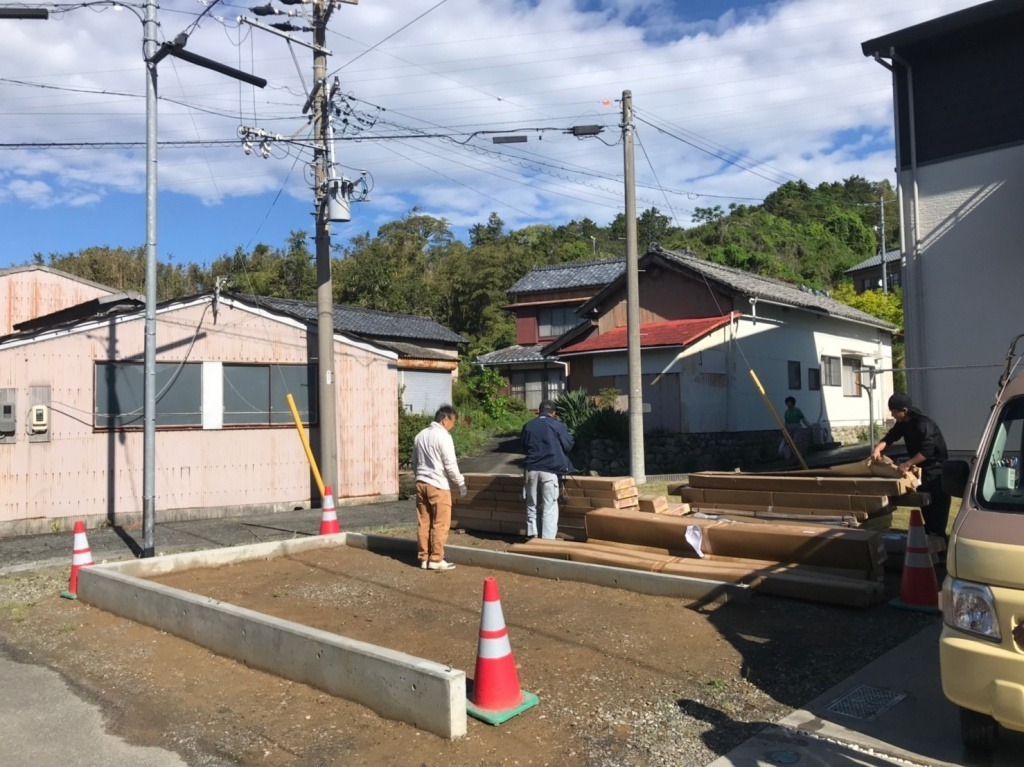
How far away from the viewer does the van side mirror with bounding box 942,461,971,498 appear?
15.8 feet

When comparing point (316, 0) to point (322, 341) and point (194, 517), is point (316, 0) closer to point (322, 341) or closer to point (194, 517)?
point (322, 341)

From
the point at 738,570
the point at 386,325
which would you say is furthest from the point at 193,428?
the point at 386,325

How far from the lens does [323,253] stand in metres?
14.9

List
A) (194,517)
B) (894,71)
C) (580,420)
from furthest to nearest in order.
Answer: (580,420)
(894,71)
(194,517)

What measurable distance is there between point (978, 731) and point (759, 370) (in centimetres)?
2005

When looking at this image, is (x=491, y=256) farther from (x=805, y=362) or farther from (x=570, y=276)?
(x=805, y=362)

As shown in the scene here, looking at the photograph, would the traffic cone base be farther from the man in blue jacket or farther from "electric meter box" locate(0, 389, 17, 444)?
"electric meter box" locate(0, 389, 17, 444)

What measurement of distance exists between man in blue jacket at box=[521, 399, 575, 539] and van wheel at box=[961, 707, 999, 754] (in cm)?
608

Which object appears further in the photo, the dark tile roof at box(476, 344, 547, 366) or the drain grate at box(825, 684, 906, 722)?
the dark tile roof at box(476, 344, 547, 366)

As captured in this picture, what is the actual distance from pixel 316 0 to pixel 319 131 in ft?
7.32

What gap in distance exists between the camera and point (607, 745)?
14.7ft

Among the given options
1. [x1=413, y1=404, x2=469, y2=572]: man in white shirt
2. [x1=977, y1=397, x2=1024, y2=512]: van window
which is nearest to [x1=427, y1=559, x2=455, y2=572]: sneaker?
[x1=413, y1=404, x2=469, y2=572]: man in white shirt

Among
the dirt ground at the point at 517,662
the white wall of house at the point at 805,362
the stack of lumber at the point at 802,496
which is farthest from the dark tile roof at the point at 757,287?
Result: the dirt ground at the point at 517,662

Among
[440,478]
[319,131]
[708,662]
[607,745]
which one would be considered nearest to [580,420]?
[319,131]
